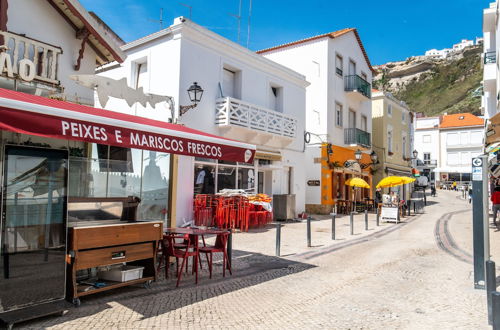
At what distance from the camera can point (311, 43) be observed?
22.5m

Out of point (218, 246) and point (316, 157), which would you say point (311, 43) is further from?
point (218, 246)

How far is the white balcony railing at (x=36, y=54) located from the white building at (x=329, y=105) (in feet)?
51.0

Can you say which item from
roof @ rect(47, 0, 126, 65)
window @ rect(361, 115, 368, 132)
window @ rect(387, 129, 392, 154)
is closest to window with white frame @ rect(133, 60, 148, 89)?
roof @ rect(47, 0, 126, 65)

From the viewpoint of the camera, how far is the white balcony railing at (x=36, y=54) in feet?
24.1

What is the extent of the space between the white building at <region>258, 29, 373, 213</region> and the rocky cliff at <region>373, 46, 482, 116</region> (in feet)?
197

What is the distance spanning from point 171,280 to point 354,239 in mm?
7398

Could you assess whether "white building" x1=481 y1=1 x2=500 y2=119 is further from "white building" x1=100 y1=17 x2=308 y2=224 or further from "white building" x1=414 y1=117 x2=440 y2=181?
"white building" x1=414 y1=117 x2=440 y2=181

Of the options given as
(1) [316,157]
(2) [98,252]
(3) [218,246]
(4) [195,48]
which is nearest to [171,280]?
(3) [218,246]

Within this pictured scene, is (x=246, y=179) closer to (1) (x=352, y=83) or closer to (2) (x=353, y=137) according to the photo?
(2) (x=353, y=137)

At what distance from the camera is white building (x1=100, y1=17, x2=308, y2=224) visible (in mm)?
13578

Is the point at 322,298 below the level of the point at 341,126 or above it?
below

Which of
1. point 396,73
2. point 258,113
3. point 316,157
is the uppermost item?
point 396,73

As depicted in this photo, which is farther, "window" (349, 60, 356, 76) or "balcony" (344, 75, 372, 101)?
"window" (349, 60, 356, 76)

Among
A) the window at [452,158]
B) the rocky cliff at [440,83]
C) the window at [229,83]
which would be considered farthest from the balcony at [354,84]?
the rocky cliff at [440,83]
